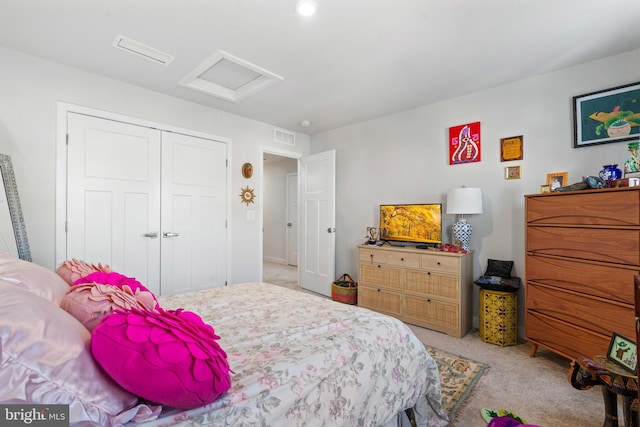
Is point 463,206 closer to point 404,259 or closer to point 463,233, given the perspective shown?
point 463,233

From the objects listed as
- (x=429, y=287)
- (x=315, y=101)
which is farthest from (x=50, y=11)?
(x=429, y=287)

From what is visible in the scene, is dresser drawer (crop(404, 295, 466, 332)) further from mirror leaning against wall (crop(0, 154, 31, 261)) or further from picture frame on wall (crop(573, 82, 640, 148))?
mirror leaning against wall (crop(0, 154, 31, 261))

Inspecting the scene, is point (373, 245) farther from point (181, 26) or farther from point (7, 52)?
point (7, 52)

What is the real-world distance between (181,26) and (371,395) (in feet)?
8.41

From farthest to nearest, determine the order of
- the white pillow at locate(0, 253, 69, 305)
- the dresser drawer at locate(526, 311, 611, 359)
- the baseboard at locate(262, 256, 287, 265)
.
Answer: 1. the baseboard at locate(262, 256, 287, 265)
2. the dresser drawer at locate(526, 311, 611, 359)
3. the white pillow at locate(0, 253, 69, 305)

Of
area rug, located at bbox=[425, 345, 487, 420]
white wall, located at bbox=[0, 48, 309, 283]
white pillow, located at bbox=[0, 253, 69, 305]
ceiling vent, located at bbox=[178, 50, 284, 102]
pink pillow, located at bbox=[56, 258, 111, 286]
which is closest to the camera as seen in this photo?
white pillow, located at bbox=[0, 253, 69, 305]

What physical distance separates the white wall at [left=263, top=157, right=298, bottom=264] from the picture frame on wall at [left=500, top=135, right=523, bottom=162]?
4.58 m

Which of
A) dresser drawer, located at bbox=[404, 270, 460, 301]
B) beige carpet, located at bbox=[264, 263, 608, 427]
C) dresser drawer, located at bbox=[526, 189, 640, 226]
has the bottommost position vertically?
beige carpet, located at bbox=[264, 263, 608, 427]

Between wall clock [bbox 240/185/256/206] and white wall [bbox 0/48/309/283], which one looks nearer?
white wall [bbox 0/48/309/283]

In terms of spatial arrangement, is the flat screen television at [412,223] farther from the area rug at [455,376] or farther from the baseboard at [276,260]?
the baseboard at [276,260]

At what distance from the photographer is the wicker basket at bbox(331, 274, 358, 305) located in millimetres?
3850

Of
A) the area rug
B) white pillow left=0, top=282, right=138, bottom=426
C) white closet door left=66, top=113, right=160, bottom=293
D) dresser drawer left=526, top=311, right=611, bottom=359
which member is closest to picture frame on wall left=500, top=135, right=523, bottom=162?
dresser drawer left=526, top=311, right=611, bottom=359

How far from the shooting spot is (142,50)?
2395mm

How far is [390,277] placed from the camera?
11.1ft
